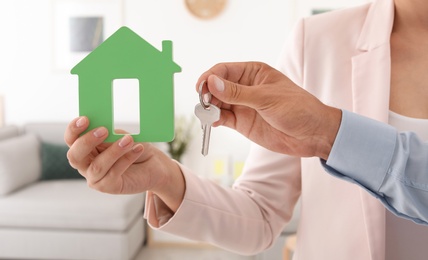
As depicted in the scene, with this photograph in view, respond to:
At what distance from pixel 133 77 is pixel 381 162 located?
0.43 metres

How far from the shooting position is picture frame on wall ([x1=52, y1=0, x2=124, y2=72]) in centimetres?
399

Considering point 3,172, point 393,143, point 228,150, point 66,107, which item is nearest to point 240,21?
point 228,150

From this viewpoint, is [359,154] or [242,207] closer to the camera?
[359,154]

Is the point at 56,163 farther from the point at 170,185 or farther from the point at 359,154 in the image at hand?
the point at 359,154

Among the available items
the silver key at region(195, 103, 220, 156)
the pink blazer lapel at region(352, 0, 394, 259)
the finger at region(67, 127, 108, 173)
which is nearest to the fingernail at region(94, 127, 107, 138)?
the finger at region(67, 127, 108, 173)

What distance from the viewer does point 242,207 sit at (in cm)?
101

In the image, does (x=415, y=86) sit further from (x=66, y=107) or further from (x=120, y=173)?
(x=66, y=107)

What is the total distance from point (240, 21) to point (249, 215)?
3.15 meters

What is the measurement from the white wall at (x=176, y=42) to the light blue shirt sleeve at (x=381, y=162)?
10.6 feet

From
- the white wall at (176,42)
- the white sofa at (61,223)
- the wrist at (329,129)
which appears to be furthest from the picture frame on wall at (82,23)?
the wrist at (329,129)

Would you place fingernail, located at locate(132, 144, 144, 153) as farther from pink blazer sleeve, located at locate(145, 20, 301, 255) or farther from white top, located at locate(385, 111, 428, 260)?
white top, located at locate(385, 111, 428, 260)

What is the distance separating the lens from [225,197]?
1007 millimetres

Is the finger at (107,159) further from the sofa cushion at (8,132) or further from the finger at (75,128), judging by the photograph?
the sofa cushion at (8,132)

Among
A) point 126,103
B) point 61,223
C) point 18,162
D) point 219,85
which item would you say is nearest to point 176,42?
point 126,103
